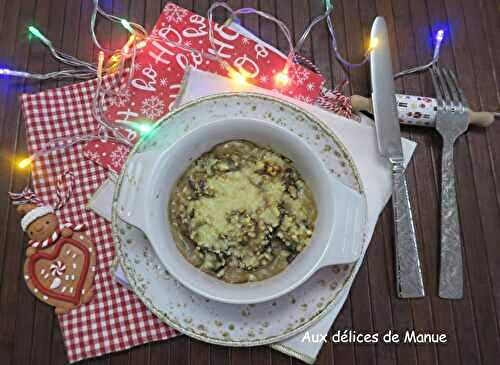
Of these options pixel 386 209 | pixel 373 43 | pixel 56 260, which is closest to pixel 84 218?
pixel 56 260

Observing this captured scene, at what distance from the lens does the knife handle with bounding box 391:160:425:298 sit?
3.75ft

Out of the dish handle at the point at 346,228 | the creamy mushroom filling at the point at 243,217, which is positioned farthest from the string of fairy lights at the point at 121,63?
the dish handle at the point at 346,228

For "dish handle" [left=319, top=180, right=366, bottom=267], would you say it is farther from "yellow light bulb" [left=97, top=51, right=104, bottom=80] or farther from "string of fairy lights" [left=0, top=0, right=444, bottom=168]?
"yellow light bulb" [left=97, top=51, right=104, bottom=80]

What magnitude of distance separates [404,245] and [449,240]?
0.13 metres

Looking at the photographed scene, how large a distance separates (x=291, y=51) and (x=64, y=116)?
2.19ft

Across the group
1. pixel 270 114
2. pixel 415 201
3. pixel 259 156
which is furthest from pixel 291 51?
pixel 415 201

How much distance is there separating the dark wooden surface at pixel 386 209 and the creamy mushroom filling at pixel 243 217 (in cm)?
28

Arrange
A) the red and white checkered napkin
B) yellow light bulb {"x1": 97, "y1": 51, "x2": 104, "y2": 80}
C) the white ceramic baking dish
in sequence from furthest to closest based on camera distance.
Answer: yellow light bulb {"x1": 97, "y1": 51, "x2": 104, "y2": 80}, the red and white checkered napkin, the white ceramic baking dish

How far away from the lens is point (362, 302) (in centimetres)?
117

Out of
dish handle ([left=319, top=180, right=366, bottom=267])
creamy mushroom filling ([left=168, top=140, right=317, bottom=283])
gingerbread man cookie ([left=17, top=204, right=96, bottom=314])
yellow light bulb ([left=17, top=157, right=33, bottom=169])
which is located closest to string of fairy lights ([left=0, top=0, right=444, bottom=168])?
yellow light bulb ([left=17, top=157, right=33, bottom=169])

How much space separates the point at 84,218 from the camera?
1.18m

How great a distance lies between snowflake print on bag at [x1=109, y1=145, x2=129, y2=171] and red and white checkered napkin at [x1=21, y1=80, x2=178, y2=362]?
40mm

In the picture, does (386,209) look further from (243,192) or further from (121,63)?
(121,63)

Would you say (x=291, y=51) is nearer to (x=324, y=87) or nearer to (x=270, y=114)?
(x=324, y=87)
